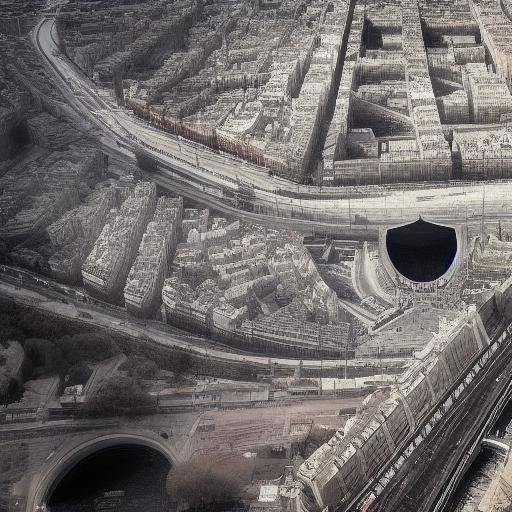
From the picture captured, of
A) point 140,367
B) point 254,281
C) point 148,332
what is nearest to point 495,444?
point 254,281

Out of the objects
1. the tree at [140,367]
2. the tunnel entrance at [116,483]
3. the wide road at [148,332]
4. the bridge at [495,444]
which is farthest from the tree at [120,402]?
the bridge at [495,444]

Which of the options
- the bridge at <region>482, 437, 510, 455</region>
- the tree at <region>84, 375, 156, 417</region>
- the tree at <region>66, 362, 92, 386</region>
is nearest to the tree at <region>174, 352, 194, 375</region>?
the tree at <region>84, 375, 156, 417</region>

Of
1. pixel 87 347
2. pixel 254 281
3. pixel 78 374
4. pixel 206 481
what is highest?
pixel 254 281

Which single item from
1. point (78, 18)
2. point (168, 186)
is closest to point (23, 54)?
point (78, 18)

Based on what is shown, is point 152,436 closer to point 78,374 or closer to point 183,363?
point 183,363

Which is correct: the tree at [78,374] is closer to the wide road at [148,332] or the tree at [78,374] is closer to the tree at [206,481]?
the wide road at [148,332]

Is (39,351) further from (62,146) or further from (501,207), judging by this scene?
(501,207)
